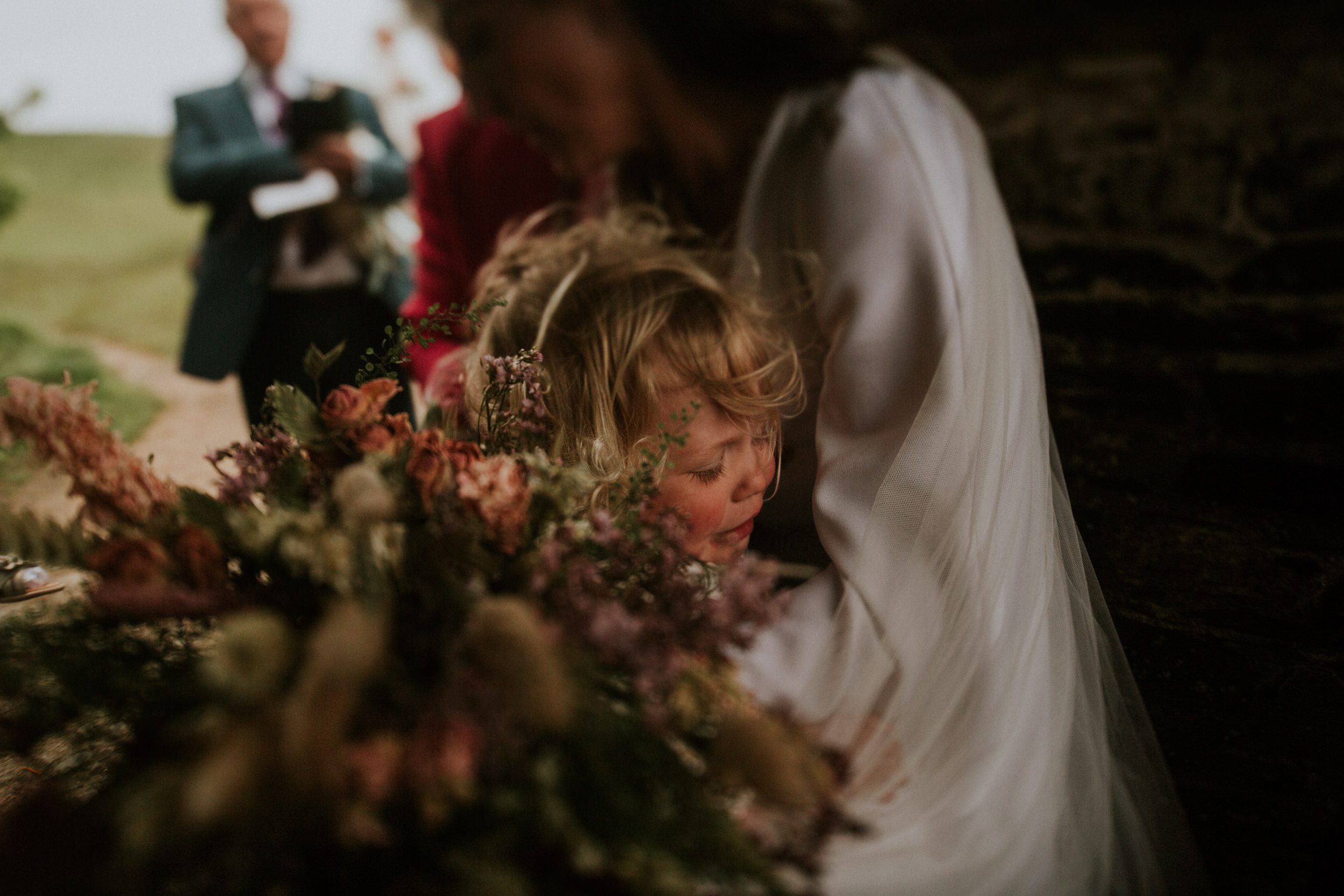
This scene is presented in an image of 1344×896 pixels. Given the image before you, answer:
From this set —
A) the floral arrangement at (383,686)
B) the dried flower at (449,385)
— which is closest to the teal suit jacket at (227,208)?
the dried flower at (449,385)

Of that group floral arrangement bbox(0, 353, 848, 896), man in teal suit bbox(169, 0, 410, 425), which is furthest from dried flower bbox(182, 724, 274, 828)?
man in teal suit bbox(169, 0, 410, 425)

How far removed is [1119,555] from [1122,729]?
29cm

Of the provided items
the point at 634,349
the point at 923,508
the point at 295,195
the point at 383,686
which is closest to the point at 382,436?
the point at 383,686

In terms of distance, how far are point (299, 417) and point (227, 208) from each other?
1640 millimetres

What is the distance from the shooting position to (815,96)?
3.54 ft

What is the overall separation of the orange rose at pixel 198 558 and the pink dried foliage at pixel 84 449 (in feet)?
0.24

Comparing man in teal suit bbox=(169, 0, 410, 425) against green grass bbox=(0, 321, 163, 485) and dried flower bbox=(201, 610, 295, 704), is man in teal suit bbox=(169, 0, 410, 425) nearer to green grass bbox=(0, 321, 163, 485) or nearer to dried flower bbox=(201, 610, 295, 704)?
green grass bbox=(0, 321, 163, 485)

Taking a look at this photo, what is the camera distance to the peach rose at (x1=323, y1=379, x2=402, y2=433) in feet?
2.39

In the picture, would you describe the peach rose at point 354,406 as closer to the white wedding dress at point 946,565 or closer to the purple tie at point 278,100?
the white wedding dress at point 946,565

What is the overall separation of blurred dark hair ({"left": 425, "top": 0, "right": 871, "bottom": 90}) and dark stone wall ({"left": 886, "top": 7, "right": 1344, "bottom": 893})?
15 cm

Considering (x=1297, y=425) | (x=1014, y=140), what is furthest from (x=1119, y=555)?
(x=1014, y=140)

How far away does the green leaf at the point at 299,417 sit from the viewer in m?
0.74

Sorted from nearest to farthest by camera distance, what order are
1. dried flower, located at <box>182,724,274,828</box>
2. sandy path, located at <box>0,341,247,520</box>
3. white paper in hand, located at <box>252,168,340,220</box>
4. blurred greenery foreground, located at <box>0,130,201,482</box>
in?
dried flower, located at <box>182,724,274,828</box>
sandy path, located at <box>0,341,247,520</box>
blurred greenery foreground, located at <box>0,130,201,482</box>
white paper in hand, located at <box>252,168,340,220</box>

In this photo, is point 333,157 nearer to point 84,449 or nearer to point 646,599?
point 84,449
